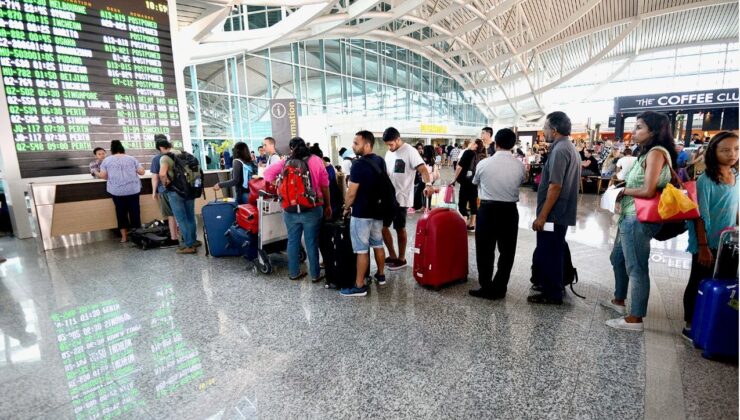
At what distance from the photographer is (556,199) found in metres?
2.88

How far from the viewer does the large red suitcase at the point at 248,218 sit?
13.6 ft

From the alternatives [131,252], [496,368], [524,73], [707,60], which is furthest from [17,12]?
[707,60]

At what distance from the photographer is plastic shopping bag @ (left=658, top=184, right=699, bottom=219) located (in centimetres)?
224

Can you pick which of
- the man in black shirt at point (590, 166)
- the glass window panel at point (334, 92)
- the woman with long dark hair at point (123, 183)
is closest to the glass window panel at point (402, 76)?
Result: the glass window panel at point (334, 92)

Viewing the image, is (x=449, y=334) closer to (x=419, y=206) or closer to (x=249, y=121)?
(x=419, y=206)

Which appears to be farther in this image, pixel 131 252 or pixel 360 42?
pixel 360 42

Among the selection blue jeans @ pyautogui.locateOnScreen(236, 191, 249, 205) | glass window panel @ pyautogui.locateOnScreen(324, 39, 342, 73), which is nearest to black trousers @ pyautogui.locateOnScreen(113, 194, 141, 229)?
blue jeans @ pyautogui.locateOnScreen(236, 191, 249, 205)

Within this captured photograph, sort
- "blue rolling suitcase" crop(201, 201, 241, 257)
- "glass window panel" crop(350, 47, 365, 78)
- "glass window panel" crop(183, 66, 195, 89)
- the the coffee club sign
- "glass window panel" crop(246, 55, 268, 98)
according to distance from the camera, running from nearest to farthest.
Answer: "blue rolling suitcase" crop(201, 201, 241, 257), the the coffee club sign, "glass window panel" crop(183, 66, 195, 89), "glass window panel" crop(246, 55, 268, 98), "glass window panel" crop(350, 47, 365, 78)

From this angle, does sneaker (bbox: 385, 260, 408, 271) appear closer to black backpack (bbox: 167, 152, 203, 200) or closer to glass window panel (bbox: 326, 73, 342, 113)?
black backpack (bbox: 167, 152, 203, 200)

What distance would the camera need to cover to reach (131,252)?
5363 mm

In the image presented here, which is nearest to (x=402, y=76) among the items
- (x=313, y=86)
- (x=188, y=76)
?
(x=313, y=86)

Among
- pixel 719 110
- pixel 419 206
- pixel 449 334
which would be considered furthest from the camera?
pixel 719 110

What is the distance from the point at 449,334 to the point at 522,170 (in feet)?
5.05

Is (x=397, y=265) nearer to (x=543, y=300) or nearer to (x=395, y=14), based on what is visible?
(x=543, y=300)
